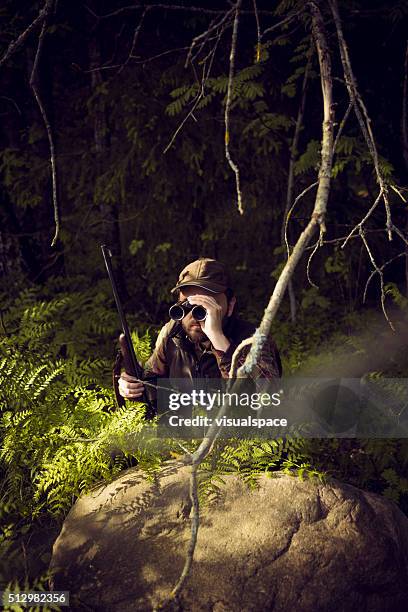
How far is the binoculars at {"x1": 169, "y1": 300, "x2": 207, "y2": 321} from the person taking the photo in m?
3.90

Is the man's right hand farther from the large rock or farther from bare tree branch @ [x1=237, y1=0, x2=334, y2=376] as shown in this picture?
bare tree branch @ [x1=237, y1=0, x2=334, y2=376]

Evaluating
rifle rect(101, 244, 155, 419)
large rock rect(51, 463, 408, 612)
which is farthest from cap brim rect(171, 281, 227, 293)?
large rock rect(51, 463, 408, 612)

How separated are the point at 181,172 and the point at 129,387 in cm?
447

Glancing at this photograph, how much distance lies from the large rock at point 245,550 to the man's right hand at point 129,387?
826mm

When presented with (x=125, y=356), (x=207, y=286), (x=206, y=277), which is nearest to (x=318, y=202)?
(x=207, y=286)

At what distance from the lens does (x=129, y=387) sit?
4305 millimetres

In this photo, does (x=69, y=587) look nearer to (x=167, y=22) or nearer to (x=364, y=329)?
(x=364, y=329)

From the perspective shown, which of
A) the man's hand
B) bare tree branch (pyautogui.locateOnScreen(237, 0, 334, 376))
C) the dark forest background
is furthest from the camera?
the dark forest background

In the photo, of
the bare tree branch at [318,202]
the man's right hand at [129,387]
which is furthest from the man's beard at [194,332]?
the bare tree branch at [318,202]

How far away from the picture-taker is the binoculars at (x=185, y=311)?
154 inches

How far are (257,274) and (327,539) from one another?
6760 millimetres

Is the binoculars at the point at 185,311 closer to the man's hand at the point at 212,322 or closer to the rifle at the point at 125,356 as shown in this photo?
the man's hand at the point at 212,322

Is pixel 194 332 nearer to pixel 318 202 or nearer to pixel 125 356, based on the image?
pixel 125 356

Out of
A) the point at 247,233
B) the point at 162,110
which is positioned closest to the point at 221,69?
the point at 162,110
